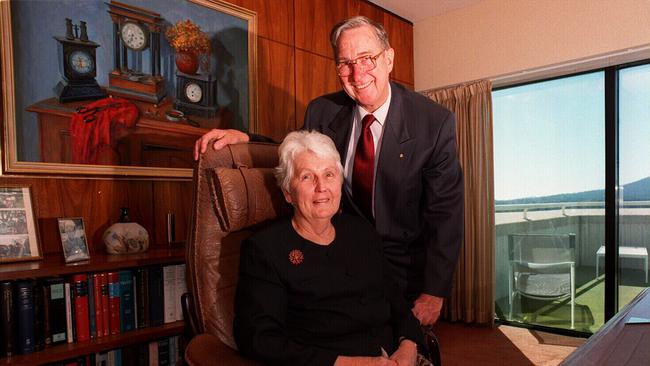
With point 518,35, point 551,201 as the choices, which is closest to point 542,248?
point 551,201

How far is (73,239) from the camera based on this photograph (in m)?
2.04

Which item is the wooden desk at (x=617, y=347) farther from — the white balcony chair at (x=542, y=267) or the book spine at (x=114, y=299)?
the white balcony chair at (x=542, y=267)

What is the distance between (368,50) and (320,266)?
82 cm

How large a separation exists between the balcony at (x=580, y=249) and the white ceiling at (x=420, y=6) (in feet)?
6.43

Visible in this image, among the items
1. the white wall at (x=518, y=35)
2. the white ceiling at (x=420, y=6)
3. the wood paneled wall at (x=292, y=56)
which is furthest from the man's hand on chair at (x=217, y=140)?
the white wall at (x=518, y=35)

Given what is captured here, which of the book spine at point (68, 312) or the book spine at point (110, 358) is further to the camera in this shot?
the book spine at point (110, 358)

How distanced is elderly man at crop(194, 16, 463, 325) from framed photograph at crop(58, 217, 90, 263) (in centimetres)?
105

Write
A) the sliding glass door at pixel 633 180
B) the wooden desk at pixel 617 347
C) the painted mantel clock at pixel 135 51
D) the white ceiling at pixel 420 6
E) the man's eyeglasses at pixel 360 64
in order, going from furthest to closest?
the white ceiling at pixel 420 6, the sliding glass door at pixel 633 180, the painted mantel clock at pixel 135 51, the man's eyeglasses at pixel 360 64, the wooden desk at pixel 617 347

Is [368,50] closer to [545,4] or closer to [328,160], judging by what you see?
[328,160]

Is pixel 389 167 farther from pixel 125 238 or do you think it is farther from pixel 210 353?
pixel 125 238

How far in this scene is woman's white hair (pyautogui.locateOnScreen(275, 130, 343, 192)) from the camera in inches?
56.3

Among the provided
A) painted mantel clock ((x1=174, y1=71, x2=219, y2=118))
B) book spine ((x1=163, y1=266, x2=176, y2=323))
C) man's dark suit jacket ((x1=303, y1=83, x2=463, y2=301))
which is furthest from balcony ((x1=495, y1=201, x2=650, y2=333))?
book spine ((x1=163, y1=266, x2=176, y2=323))

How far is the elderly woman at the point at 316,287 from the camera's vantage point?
4.09 feet

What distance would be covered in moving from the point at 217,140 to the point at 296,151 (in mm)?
281
